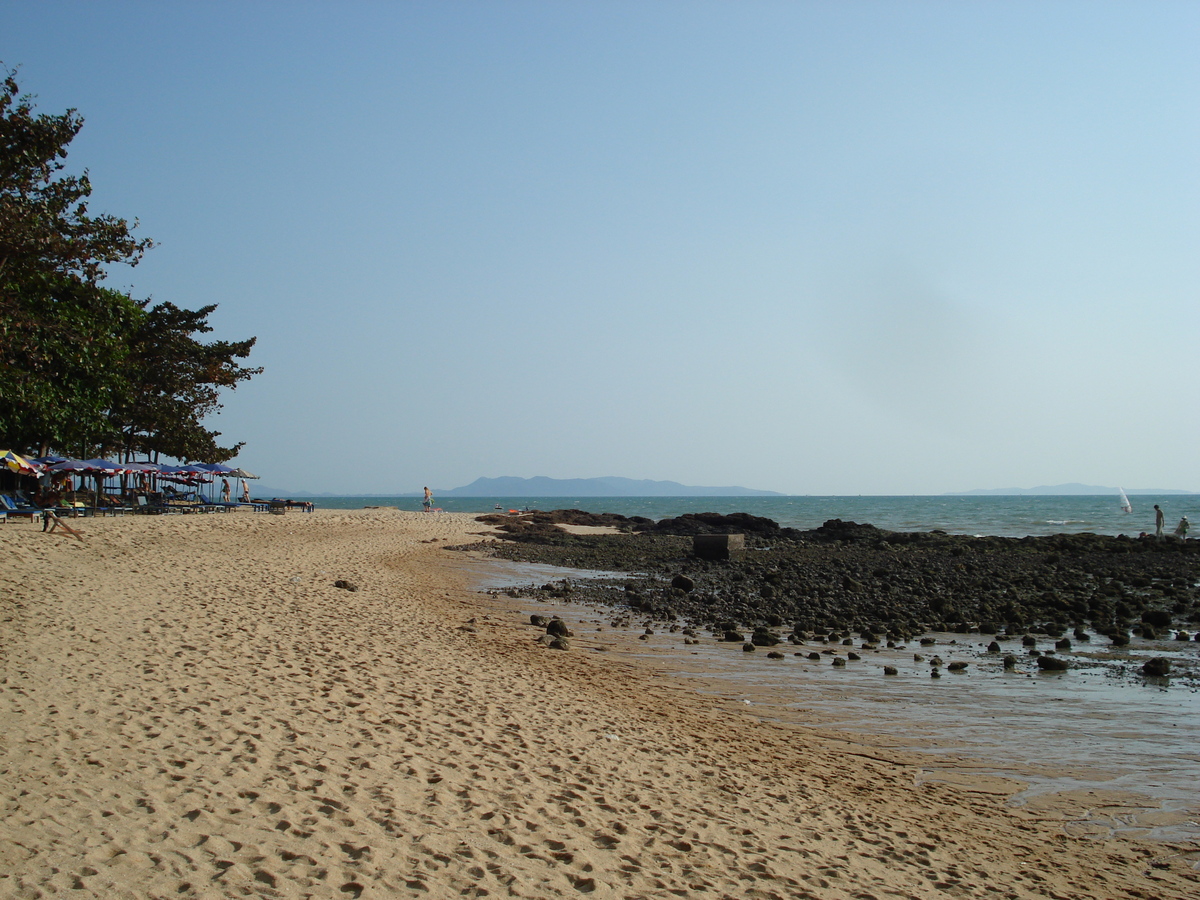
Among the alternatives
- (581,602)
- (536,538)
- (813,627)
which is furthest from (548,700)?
(536,538)

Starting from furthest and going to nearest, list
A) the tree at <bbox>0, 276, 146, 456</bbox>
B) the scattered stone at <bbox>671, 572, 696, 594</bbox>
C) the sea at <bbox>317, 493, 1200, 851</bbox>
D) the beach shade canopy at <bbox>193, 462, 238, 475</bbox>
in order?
the beach shade canopy at <bbox>193, 462, 238, 475</bbox>, the scattered stone at <bbox>671, 572, 696, 594</bbox>, the tree at <bbox>0, 276, 146, 456</bbox>, the sea at <bbox>317, 493, 1200, 851</bbox>

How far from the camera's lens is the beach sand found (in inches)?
197

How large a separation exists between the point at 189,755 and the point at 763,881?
4646mm

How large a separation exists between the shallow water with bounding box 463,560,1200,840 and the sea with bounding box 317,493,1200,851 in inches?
0.8

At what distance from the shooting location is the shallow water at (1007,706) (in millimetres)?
7875

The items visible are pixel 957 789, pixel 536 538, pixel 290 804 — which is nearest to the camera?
pixel 290 804

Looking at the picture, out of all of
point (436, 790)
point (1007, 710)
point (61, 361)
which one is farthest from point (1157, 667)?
point (61, 361)

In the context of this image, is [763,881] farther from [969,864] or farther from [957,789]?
[957,789]

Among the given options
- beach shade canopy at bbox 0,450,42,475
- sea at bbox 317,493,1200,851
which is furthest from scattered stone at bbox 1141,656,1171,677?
beach shade canopy at bbox 0,450,42,475

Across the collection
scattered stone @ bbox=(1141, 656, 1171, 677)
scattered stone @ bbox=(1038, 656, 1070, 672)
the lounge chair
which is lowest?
scattered stone @ bbox=(1038, 656, 1070, 672)

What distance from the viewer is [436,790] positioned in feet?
20.7

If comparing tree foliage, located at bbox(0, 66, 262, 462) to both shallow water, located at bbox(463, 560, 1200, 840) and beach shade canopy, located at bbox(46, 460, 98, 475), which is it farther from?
shallow water, located at bbox(463, 560, 1200, 840)

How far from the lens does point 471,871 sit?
5.08m

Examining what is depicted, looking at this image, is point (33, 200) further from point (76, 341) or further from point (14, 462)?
point (14, 462)
